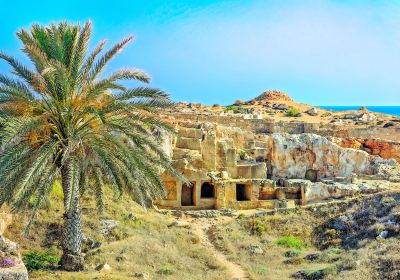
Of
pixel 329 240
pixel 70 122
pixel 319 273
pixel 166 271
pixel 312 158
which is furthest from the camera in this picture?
pixel 312 158

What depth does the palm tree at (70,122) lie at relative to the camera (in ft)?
42.0

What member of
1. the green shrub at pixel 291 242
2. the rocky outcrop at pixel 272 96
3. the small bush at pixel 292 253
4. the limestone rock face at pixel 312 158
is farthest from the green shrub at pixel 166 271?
the rocky outcrop at pixel 272 96

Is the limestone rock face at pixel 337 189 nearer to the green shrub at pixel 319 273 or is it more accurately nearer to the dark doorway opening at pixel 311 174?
the dark doorway opening at pixel 311 174

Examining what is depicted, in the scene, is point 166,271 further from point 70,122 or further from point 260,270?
point 70,122

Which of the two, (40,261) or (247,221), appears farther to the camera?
(247,221)

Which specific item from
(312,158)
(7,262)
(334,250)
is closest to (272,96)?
(312,158)

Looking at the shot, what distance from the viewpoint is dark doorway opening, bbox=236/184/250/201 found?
28.0 meters

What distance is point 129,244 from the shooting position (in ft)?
60.6

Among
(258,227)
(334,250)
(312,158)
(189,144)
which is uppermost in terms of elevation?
(189,144)

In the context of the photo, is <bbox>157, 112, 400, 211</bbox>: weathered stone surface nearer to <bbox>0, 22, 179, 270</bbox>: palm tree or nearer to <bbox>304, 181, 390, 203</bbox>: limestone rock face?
<bbox>304, 181, 390, 203</bbox>: limestone rock face

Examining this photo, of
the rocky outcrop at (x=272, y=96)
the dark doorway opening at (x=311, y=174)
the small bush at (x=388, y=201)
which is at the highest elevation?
the rocky outcrop at (x=272, y=96)

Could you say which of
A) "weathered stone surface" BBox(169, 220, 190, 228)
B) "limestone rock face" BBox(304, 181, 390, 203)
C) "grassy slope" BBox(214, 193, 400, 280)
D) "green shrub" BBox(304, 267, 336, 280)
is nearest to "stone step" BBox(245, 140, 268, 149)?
"limestone rock face" BBox(304, 181, 390, 203)

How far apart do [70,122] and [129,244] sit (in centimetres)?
653

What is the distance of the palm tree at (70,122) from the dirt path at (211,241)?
3923mm
